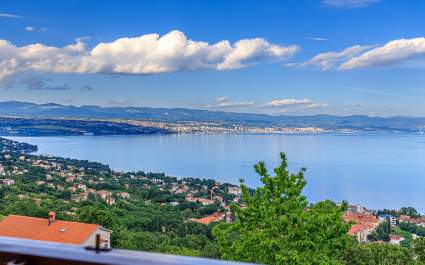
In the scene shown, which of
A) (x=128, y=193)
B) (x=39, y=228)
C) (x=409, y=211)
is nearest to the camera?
(x=39, y=228)

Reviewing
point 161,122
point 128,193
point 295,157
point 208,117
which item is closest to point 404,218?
point 295,157

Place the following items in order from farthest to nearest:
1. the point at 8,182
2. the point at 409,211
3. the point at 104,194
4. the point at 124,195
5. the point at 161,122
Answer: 1. the point at 161,122
2. the point at 124,195
3. the point at 104,194
4. the point at 8,182
5. the point at 409,211

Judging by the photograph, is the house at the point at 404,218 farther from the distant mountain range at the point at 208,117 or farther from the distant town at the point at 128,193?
the distant mountain range at the point at 208,117

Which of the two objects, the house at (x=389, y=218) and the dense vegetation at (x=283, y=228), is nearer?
the dense vegetation at (x=283, y=228)

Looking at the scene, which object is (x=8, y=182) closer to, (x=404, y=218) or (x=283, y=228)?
(x=404, y=218)

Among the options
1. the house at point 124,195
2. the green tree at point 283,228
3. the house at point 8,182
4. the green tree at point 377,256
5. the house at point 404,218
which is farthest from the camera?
the house at point 124,195

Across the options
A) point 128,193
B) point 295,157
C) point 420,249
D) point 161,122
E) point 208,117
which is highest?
point 208,117

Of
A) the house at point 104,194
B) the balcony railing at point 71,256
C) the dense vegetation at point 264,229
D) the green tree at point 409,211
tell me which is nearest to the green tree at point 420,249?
the dense vegetation at point 264,229
